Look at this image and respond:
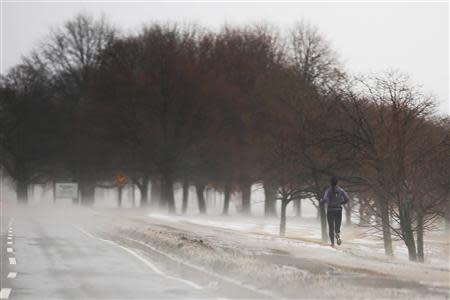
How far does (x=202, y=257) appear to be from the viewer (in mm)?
18281

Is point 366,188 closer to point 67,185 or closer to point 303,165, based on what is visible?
point 303,165

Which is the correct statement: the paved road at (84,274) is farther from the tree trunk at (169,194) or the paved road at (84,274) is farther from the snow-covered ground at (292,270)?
the tree trunk at (169,194)

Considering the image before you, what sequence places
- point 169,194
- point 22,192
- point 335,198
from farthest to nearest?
point 22,192
point 169,194
point 335,198

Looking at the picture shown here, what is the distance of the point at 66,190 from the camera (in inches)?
2638

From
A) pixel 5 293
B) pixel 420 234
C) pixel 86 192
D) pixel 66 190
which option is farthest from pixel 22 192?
pixel 5 293

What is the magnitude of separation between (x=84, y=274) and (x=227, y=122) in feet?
139

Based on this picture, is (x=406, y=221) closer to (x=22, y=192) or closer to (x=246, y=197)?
(x=246, y=197)

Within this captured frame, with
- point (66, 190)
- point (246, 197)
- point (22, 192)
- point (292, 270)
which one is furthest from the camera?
point (22, 192)

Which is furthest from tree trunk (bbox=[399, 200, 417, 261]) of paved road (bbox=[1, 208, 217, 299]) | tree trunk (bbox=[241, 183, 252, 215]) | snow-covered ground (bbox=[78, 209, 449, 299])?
tree trunk (bbox=[241, 183, 252, 215])

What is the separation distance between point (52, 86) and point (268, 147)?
3364cm

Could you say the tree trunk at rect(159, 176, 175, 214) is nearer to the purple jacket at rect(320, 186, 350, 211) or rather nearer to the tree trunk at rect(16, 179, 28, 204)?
the tree trunk at rect(16, 179, 28, 204)

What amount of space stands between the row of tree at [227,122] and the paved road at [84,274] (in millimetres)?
9984

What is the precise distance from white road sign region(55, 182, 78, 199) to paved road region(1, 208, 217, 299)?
133 feet

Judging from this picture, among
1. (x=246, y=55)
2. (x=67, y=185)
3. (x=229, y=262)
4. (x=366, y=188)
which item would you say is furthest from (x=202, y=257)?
(x=67, y=185)
